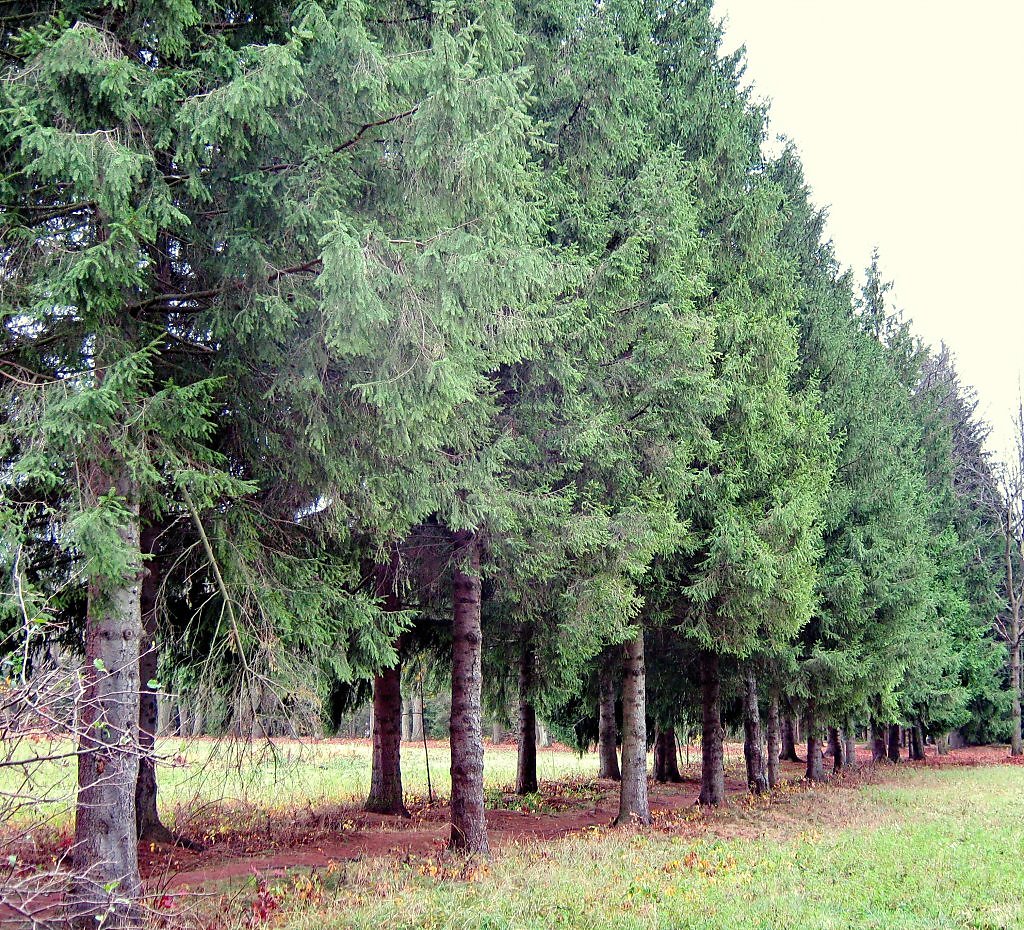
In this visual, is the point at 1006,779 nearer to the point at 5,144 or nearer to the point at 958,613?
the point at 958,613

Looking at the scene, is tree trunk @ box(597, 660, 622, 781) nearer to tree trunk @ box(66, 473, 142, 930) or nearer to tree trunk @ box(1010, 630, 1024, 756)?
tree trunk @ box(66, 473, 142, 930)

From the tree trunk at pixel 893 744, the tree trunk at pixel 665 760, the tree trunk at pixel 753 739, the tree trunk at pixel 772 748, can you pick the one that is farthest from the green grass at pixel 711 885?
the tree trunk at pixel 893 744

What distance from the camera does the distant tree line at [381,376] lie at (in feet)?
19.0

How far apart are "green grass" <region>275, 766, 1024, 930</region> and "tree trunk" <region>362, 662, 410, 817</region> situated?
4091mm

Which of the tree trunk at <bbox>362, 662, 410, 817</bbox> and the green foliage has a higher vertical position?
the green foliage

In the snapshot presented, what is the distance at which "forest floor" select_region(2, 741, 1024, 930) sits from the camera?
22.4 feet

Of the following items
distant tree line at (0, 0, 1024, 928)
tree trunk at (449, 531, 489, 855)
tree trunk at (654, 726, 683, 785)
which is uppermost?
distant tree line at (0, 0, 1024, 928)

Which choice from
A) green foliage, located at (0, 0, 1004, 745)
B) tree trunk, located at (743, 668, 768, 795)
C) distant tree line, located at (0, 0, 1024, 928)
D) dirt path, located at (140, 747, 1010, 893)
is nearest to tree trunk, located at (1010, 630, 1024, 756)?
tree trunk, located at (743, 668, 768, 795)

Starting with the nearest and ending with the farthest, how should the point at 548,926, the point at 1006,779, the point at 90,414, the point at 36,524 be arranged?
the point at 90,414, the point at 548,926, the point at 36,524, the point at 1006,779

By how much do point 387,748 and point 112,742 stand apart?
30.1ft

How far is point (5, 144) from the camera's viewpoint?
568 cm

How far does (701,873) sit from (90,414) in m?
7.57

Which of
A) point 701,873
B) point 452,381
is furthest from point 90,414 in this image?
point 701,873

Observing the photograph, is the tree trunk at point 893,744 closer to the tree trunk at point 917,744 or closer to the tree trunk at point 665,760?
the tree trunk at point 917,744
